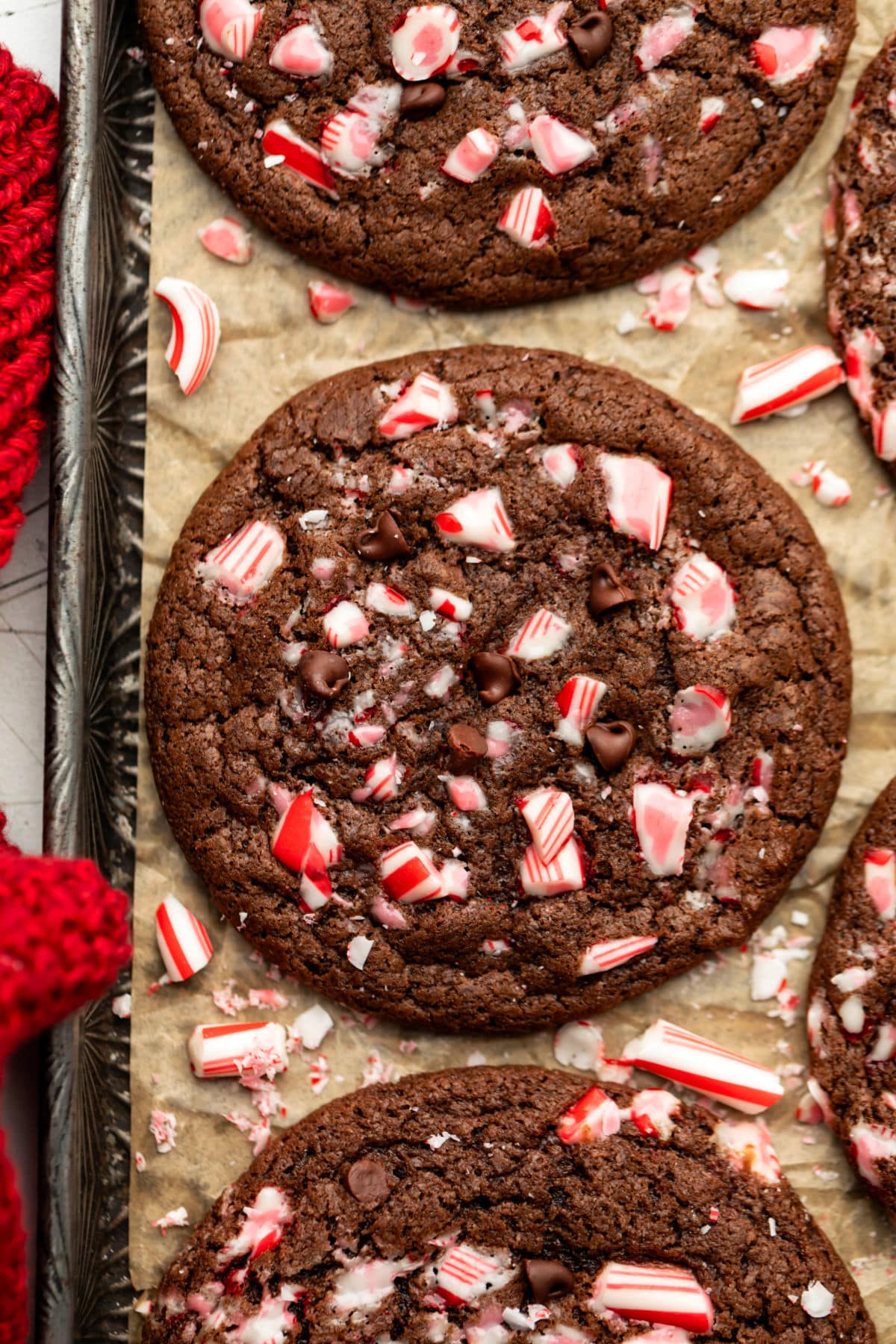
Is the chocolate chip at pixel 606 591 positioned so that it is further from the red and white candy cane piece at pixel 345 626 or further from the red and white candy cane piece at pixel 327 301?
the red and white candy cane piece at pixel 327 301

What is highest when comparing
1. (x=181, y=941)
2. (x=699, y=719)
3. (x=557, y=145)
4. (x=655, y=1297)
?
(x=557, y=145)

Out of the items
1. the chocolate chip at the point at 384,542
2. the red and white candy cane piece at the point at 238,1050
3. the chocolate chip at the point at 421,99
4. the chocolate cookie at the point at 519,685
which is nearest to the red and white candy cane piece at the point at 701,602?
the chocolate cookie at the point at 519,685

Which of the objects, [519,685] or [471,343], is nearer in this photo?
[519,685]

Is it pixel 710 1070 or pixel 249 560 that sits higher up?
pixel 249 560

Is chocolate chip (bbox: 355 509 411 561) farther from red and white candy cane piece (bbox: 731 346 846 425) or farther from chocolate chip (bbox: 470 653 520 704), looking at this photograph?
red and white candy cane piece (bbox: 731 346 846 425)

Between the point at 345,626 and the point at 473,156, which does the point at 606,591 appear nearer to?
the point at 345,626

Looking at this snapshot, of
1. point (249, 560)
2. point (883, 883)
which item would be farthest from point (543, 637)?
point (883, 883)

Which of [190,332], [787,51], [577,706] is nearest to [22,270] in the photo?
[190,332]
